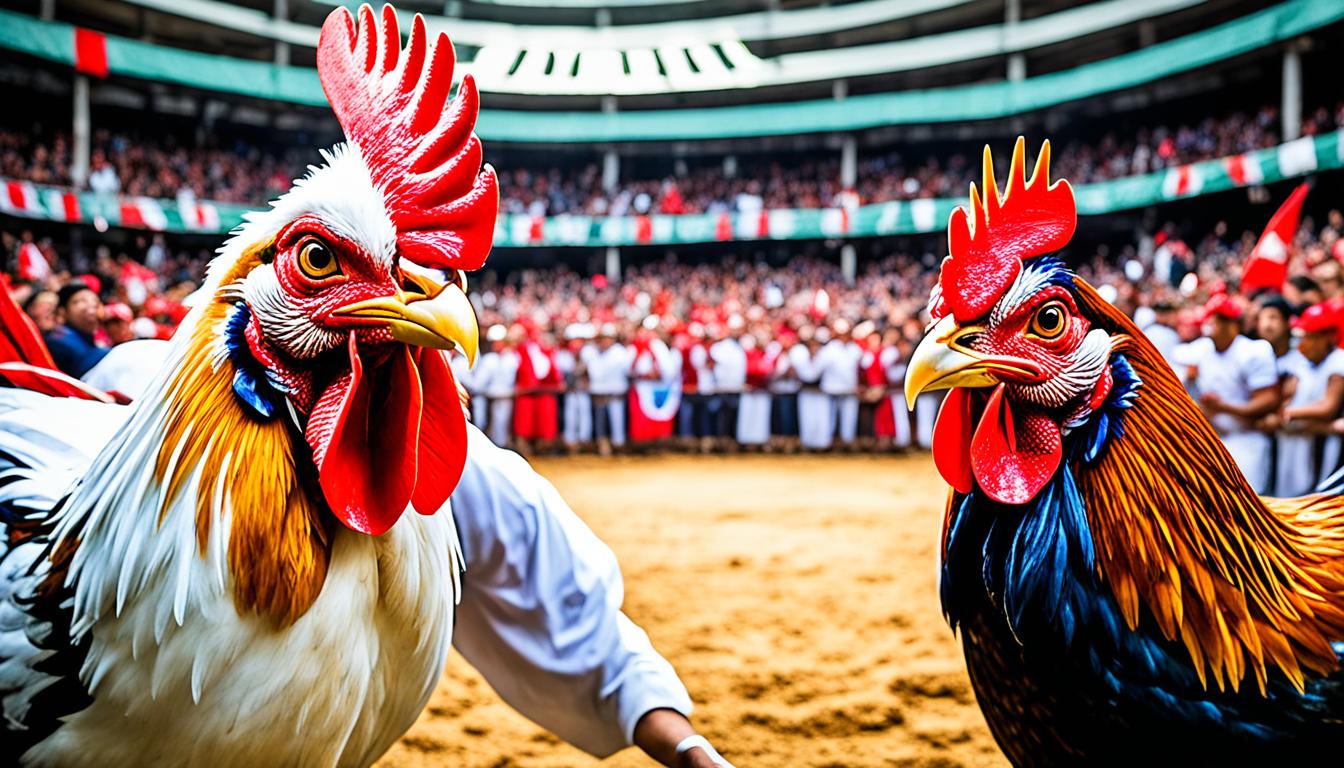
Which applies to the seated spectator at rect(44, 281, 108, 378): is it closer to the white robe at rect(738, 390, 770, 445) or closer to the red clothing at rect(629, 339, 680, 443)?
the red clothing at rect(629, 339, 680, 443)

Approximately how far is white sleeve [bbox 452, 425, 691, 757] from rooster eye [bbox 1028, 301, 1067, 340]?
3.78ft

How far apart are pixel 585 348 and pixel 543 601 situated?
12692mm

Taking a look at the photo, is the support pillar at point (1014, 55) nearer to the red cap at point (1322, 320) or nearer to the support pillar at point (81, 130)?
the red cap at point (1322, 320)

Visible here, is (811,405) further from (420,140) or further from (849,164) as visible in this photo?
(849,164)

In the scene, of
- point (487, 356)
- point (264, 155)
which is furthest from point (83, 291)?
point (264, 155)

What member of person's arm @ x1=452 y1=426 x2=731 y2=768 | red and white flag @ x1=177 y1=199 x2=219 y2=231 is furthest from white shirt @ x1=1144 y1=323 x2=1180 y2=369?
red and white flag @ x1=177 y1=199 x2=219 y2=231

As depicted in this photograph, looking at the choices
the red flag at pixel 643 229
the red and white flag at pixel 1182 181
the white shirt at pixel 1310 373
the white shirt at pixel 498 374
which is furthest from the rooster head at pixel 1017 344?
the red flag at pixel 643 229

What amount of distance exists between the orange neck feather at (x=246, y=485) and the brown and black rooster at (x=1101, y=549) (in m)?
1.29

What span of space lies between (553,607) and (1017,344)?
122 centimetres

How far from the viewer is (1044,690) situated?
1775mm

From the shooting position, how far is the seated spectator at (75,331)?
474 cm

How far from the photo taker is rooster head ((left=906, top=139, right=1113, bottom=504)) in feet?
5.90

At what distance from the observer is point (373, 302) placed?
51.9 inches

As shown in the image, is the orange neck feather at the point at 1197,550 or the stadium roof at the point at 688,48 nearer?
the orange neck feather at the point at 1197,550
